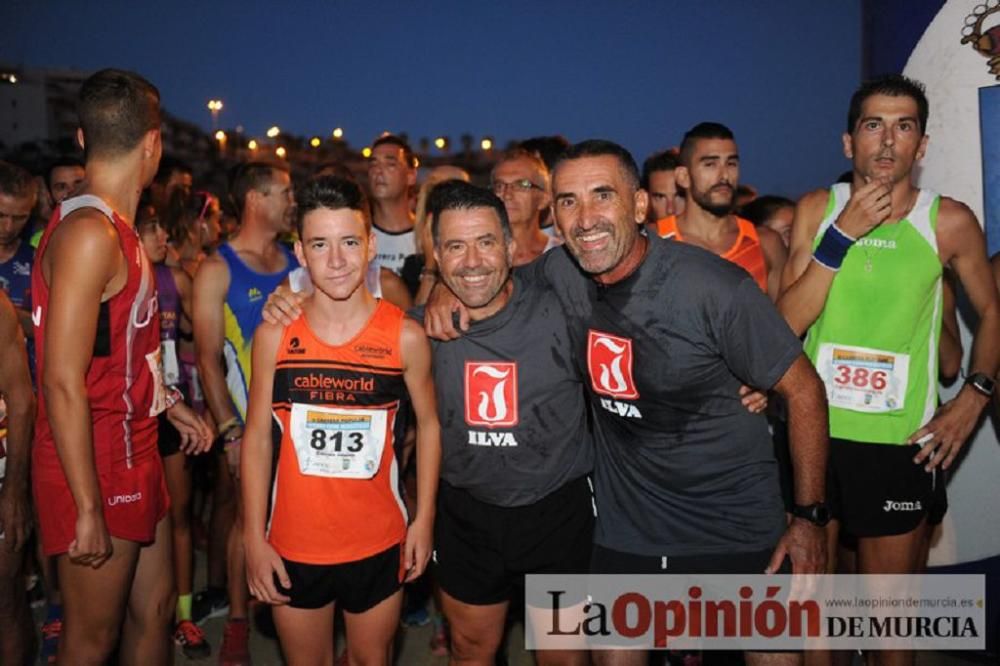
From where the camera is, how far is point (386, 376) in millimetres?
3107

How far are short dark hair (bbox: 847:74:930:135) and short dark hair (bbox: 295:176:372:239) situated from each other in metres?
2.41

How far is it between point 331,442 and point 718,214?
109 inches

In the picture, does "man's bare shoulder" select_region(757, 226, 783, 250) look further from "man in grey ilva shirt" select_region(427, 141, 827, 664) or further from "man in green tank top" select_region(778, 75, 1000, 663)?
"man in grey ilva shirt" select_region(427, 141, 827, 664)

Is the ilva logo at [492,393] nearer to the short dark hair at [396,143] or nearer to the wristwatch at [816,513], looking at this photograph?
the wristwatch at [816,513]

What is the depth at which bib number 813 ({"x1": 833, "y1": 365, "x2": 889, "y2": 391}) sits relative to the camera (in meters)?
3.59

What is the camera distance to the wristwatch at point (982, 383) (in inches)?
143

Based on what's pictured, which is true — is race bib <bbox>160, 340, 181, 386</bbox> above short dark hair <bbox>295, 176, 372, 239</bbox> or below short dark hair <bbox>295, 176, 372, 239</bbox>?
below

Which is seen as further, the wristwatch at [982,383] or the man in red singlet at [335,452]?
the wristwatch at [982,383]

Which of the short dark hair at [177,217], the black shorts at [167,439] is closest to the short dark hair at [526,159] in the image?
the short dark hair at [177,217]

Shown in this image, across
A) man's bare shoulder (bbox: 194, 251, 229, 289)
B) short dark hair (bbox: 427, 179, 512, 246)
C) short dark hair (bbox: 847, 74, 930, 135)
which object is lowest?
man's bare shoulder (bbox: 194, 251, 229, 289)

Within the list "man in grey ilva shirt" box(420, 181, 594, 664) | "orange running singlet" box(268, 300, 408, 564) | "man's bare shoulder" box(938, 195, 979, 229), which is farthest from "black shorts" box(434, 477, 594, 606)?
"man's bare shoulder" box(938, 195, 979, 229)

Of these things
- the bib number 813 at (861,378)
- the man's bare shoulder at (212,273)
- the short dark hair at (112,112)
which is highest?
the short dark hair at (112,112)

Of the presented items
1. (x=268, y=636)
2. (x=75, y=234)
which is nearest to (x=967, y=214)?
(x=75, y=234)

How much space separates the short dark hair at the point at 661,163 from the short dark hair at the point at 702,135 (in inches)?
42.7
